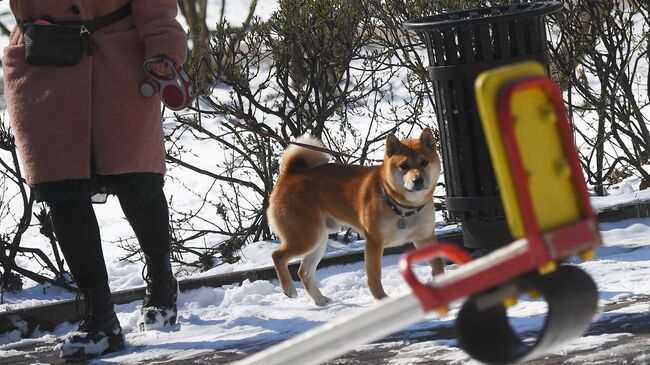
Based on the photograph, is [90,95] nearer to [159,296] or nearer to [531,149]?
[159,296]

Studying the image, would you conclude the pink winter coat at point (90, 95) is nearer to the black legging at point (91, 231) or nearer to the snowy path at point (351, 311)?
the black legging at point (91, 231)

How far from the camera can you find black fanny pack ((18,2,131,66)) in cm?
417

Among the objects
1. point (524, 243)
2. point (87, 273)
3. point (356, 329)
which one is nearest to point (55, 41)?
point (87, 273)

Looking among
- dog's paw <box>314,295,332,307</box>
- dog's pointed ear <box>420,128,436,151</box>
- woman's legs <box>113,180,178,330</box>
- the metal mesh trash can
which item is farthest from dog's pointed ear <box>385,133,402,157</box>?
woman's legs <box>113,180,178,330</box>

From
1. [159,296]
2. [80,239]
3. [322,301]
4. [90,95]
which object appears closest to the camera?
[90,95]

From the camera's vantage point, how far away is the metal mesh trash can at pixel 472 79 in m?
5.21

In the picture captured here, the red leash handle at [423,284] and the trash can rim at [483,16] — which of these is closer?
the red leash handle at [423,284]

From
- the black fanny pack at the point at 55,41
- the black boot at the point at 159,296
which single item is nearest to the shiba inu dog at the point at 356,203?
the black boot at the point at 159,296

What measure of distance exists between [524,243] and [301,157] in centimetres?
374

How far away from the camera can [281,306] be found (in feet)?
17.0

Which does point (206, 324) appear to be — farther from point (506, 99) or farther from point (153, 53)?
point (506, 99)

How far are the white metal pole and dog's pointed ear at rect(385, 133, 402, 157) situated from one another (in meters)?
3.28

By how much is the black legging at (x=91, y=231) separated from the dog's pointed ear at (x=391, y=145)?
110 cm

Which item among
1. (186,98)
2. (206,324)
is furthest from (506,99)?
(206,324)
